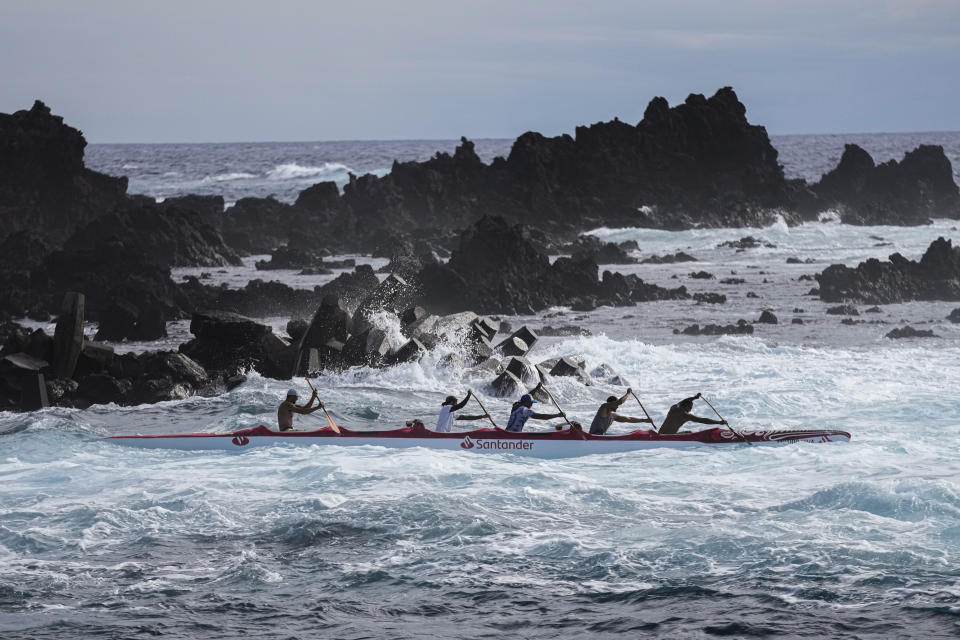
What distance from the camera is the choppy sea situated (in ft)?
38.9

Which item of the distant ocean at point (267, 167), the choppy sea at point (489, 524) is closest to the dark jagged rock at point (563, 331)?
the choppy sea at point (489, 524)

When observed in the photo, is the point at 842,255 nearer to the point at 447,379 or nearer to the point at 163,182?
the point at 447,379

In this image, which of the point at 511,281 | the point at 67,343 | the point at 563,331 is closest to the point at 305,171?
the point at 511,281

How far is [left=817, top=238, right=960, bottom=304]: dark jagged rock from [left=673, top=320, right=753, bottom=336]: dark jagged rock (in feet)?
26.2

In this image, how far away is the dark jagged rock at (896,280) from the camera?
4012 cm

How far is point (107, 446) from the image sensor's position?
20.2 meters

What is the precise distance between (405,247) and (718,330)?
2129cm

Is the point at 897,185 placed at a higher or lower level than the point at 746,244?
higher

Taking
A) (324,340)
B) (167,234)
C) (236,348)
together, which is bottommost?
(236,348)

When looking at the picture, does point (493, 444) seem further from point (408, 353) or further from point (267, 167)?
point (267, 167)

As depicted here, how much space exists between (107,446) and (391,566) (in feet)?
29.3

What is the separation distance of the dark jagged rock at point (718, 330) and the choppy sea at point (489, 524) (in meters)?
6.14

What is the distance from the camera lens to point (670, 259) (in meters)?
53.1

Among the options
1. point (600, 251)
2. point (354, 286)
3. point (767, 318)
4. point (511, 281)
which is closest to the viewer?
point (767, 318)
